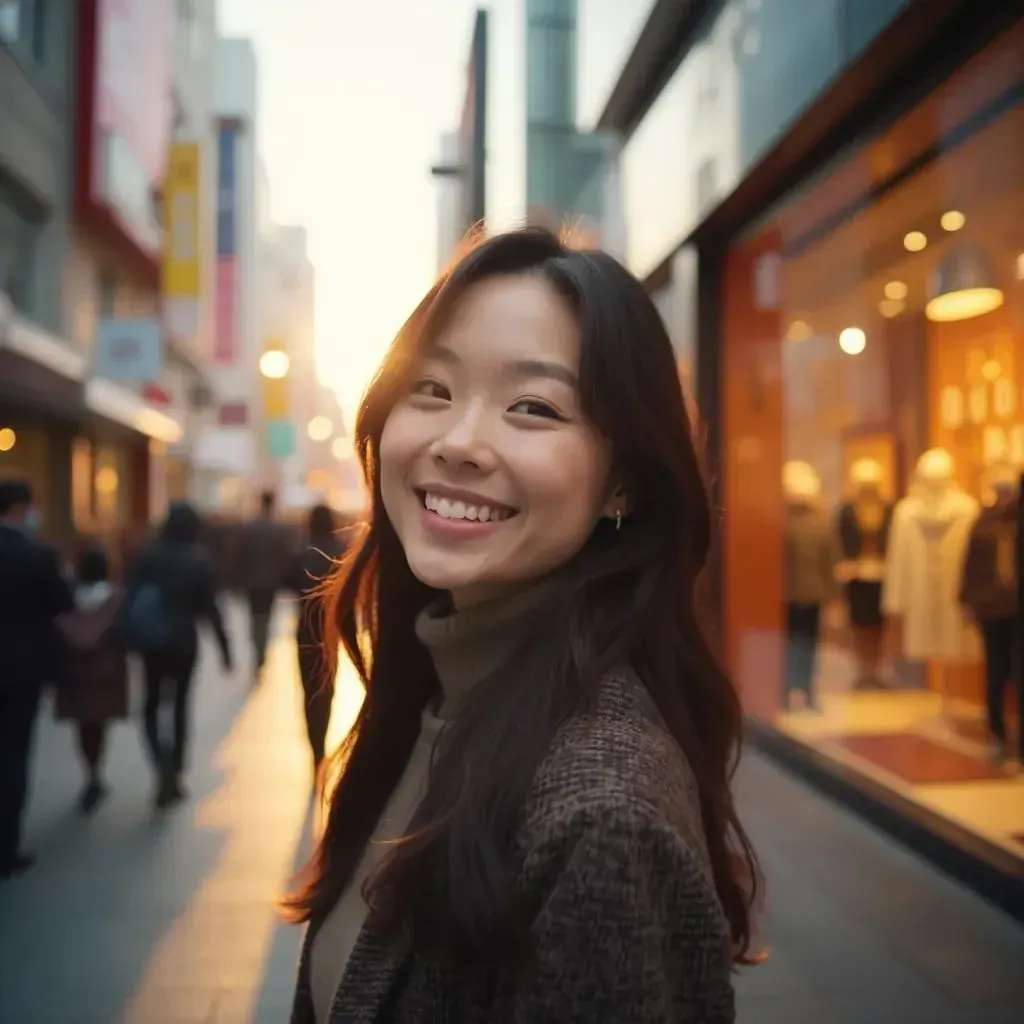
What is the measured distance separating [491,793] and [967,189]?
5.12 meters

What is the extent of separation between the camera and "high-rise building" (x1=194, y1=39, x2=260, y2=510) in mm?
27108

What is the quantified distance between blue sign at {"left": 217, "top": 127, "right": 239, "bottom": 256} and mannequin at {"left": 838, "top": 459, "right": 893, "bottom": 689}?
2653 cm

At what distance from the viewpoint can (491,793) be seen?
3.47ft

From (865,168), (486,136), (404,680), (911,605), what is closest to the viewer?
(404,680)

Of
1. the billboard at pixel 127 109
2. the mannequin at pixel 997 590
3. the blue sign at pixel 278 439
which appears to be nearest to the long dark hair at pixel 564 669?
the mannequin at pixel 997 590

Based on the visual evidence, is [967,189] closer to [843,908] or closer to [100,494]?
[843,908]

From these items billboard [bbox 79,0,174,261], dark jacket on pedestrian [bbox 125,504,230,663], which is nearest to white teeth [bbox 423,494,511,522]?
dark jacket on pedestrian [bbox 125,504,230,663]

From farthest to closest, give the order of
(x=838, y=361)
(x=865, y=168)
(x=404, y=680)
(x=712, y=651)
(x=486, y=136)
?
(x=838, y=361) < (x=865, y=168) < (x=486, y=136) < (x=404, y=680) < (x=712, y=651)

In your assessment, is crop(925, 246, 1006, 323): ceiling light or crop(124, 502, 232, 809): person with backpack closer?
crop(925, 246, 1006, 323): ceiling light

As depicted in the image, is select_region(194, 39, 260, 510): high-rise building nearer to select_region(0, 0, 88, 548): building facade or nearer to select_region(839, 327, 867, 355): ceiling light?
select_region(0, 0, 88, 548): building facade

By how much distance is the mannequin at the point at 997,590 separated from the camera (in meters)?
5.20

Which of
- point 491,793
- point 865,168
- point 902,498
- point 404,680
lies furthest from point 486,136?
point 902,498

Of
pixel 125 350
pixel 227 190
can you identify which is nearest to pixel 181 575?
pixel 125 350

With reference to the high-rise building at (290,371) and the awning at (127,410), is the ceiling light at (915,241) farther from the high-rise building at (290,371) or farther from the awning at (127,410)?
the high-rise building at (290,371)
